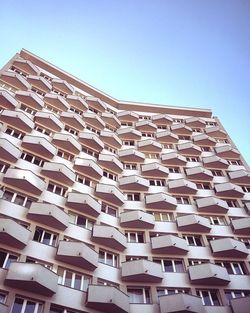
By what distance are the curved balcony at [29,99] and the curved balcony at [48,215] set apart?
492 inches

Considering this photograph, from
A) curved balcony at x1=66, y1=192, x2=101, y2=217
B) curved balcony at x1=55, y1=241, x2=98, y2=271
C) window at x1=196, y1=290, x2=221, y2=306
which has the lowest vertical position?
window at x1=196, y1=290, x2=221, y2=306

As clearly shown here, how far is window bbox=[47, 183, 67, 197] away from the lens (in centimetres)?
2279

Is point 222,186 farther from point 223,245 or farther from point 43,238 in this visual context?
point 43,238

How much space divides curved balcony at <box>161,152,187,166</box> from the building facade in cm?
15

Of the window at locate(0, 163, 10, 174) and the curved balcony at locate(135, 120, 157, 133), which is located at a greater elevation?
the curved balcony at locate(135, 120, 157, 133)

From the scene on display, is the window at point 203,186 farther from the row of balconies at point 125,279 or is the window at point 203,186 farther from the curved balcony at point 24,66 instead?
the curved balcony at point 24,66

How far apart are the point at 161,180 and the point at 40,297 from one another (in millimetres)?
16605

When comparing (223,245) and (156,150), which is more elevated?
(156,150)

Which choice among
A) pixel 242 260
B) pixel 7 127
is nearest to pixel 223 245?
pixel 242 260

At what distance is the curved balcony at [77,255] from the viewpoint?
18.1 m

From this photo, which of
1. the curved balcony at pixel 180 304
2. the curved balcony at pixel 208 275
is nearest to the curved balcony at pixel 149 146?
the curved balcony at pixel 208 275

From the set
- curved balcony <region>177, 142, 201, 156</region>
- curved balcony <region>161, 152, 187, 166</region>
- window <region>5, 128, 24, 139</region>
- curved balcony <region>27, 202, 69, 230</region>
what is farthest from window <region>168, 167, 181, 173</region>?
window <region>5, 128, 24, 139</region>

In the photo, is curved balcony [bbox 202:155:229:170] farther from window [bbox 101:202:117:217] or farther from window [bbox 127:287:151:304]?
window [bbox 127:287:151:304]

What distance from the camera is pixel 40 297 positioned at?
15.8 metres
